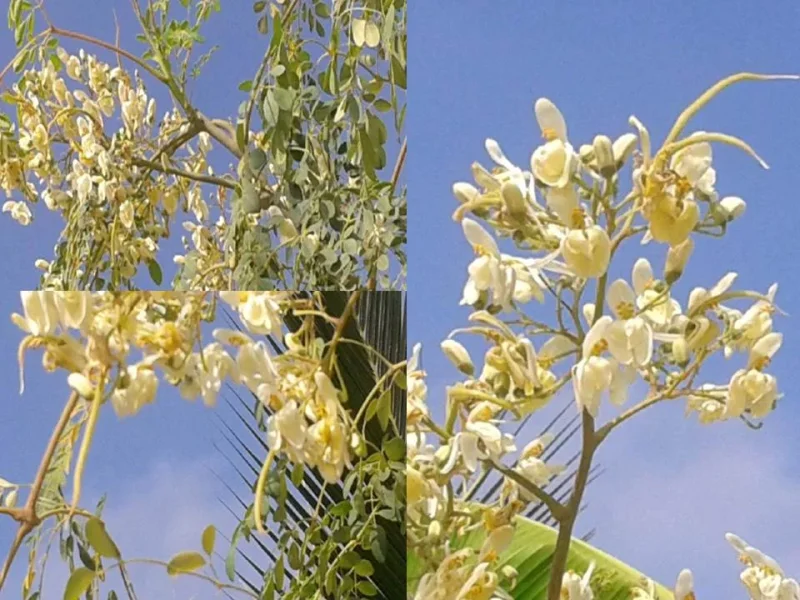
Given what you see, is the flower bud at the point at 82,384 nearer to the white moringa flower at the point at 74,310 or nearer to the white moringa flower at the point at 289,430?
the white moringa flower at the point at 74,310

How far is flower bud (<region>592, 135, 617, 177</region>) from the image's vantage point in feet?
3.47

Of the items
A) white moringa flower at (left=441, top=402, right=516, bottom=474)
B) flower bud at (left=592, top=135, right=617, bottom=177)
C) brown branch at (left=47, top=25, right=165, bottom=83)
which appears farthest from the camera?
brown branch at (left=47, top=25, right=165, bottom=83)

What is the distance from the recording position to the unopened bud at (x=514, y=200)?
109cm

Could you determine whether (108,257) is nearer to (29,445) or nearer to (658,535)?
(29,445)

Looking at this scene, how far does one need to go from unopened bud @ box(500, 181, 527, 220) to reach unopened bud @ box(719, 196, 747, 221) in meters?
0.21

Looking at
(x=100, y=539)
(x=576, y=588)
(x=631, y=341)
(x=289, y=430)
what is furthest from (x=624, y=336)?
(x=100, y=539)

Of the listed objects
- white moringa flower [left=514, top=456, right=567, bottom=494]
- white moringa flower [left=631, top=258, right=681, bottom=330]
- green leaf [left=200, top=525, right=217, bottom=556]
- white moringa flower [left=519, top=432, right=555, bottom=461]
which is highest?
white moringa flower [left=631, top=258, right=681, bottom=330]

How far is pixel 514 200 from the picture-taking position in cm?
109

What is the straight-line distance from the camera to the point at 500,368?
46.6 inches

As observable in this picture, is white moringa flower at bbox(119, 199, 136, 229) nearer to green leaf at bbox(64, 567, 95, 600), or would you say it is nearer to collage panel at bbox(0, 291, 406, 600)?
collage panel at bbox(0, 291, 406, 600)

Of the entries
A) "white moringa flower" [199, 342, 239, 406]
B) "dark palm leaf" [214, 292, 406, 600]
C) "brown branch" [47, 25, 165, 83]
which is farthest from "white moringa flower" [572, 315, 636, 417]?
"brown branch" [47, 25, 165, 83]

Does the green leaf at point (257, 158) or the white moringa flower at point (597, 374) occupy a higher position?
the green leaf at point (257, 158)

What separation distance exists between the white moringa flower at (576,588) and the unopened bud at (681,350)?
0.84ft

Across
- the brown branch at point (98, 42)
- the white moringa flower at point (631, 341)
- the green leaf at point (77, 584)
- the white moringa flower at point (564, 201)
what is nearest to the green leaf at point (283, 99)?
the brown branch at point (98, 42)
